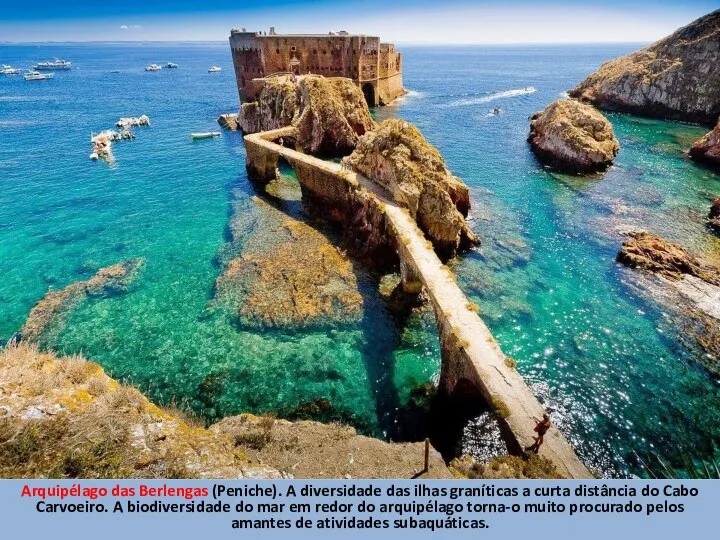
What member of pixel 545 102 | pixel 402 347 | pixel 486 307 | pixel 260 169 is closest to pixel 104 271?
pixel 260 169

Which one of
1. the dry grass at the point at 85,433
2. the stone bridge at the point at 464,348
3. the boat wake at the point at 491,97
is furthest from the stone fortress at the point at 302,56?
the dry grass at the point at 85,433

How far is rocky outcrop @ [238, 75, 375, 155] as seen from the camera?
46.6 metres

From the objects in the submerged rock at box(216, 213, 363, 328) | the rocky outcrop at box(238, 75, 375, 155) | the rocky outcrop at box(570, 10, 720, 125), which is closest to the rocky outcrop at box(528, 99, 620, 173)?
the rocky outcrop at box(238, 75, 375, 155)

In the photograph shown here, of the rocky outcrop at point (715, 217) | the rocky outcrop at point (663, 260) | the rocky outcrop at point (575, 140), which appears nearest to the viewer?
the rocky outcrop at point (663, 260)

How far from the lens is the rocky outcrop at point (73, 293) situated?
21.4m

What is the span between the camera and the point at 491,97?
288 feet

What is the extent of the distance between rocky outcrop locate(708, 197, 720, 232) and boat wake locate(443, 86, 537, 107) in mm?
55827

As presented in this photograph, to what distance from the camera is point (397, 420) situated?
1592cm

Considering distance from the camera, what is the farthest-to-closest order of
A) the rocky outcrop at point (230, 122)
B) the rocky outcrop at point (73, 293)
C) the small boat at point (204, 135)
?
the rocky outcrop at point (230, 122)
the small boat at point (204, 135)
the rocky outcrop at point (73, 293)

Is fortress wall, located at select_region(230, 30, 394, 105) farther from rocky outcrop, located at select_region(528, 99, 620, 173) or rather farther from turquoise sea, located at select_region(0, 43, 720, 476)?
rocky outcrop, located at select_region(528, 99, 620, 173)

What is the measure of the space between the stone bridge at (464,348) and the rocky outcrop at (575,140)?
27.3 m

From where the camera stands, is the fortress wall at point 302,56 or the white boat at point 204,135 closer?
the white boat at point 204,135

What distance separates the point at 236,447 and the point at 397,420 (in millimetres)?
7417

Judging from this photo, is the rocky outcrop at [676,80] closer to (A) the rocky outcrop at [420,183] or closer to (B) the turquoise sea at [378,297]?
(B) the turquoise sea at [378,297]
